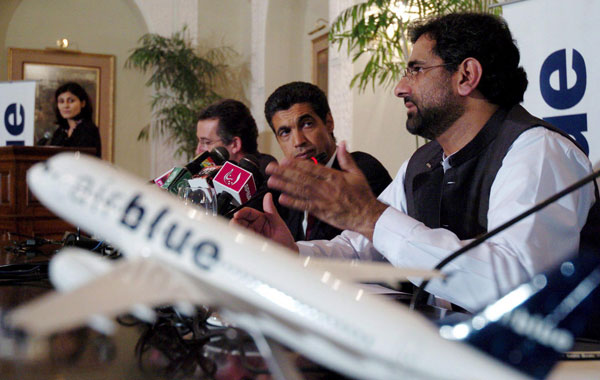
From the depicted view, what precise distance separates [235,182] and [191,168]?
131 millimetres

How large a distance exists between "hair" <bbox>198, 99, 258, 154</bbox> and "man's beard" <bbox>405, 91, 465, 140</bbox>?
1423 millimetres

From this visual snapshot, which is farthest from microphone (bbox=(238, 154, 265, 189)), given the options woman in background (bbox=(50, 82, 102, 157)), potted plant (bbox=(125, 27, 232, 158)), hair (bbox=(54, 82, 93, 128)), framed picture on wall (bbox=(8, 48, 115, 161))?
framed picture on wall (bbox=(8, 48, 115, 161))

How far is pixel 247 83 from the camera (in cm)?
755

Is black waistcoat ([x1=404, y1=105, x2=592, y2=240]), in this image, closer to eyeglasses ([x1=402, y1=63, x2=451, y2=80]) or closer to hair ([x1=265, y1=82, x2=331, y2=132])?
eyeglasses ([x1=402, y1=63, x2=451, y2=80])

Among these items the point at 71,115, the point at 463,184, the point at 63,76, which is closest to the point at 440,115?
the point at 463,184

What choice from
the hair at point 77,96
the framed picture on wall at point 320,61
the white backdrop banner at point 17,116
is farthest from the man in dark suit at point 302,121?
the framed picture on wall at point 320,61

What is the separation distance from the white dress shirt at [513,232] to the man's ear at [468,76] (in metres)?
0.29

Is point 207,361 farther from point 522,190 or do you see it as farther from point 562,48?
point 562,48

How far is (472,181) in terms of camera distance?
150 centimetres

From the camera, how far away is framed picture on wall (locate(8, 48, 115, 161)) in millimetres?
7105

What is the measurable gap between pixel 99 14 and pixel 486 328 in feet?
25.3

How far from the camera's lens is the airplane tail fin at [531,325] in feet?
1.56

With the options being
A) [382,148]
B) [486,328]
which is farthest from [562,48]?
[382,148]

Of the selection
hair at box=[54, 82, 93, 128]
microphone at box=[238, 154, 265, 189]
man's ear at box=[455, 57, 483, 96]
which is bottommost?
microphone at box=[238, 154, 265, 189]
